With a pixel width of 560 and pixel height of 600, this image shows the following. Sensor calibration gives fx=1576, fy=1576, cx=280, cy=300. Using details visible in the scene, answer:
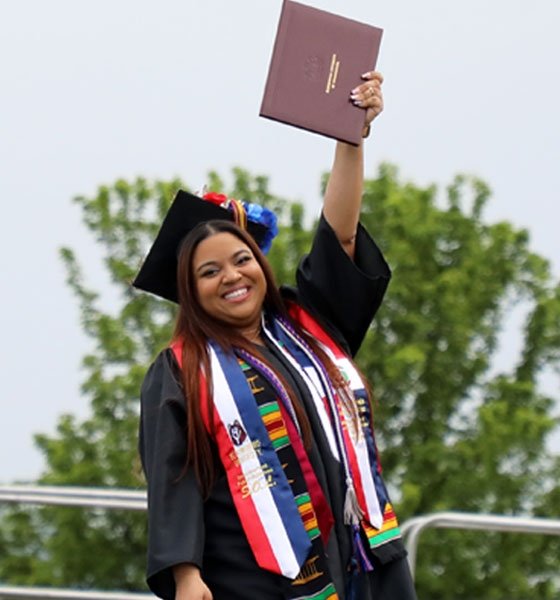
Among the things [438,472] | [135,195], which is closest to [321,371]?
[438,472]

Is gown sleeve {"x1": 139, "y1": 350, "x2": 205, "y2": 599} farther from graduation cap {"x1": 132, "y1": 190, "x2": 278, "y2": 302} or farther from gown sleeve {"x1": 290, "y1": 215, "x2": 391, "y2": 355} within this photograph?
gown sleeve {"x1": 290, "y1": 215, "x2": 391, "y2": 355}

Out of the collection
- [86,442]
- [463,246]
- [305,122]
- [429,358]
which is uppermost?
[305,122]

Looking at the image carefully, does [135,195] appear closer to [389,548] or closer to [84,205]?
[84,205]

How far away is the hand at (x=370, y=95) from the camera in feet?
10.8

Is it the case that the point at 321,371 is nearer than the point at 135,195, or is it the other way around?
the point at 321,371

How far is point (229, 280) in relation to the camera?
10.9ft

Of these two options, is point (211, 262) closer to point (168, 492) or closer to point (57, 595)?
point (168, 492)

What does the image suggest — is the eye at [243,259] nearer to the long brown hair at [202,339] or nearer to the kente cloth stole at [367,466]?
the long brown hair at [202,339]

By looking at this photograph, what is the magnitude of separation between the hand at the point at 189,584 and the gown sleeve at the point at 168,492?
0.07 ft

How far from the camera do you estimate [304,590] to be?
3117 mm

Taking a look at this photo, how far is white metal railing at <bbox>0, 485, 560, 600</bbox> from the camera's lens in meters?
5.48

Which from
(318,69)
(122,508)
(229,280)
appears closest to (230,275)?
(229,280)

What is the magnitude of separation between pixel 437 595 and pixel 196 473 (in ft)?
47.1

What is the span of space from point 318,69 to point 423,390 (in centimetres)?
1795
